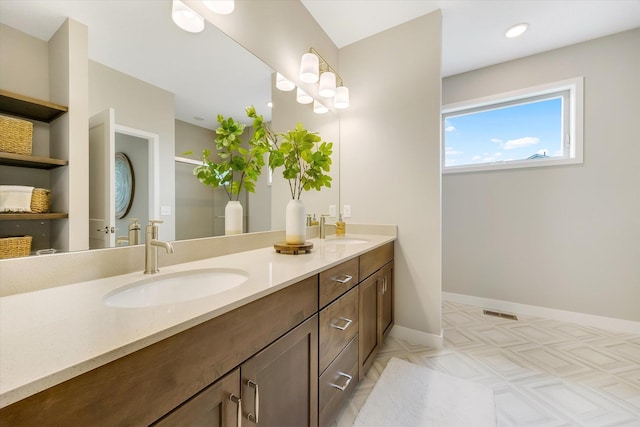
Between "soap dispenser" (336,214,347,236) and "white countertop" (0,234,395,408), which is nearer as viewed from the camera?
"white countertop" (0,234,395,408)

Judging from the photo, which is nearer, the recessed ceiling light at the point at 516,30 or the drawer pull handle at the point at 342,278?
the drawer pull handle at the point at 342,278

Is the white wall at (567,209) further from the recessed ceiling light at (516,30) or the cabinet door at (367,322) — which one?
the cabinet door at (367,322)

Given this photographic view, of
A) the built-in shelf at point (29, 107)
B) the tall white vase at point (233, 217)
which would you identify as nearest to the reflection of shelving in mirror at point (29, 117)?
the built-in shelf at point (29, 107)

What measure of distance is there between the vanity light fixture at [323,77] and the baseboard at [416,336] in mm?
1934

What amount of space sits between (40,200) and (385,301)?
1.84 meters

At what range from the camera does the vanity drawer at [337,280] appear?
1065 mm

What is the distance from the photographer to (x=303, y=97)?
1.94 m

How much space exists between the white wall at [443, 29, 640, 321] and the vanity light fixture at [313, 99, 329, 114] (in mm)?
1631

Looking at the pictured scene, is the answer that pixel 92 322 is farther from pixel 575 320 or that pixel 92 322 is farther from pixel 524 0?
pixel 575 320

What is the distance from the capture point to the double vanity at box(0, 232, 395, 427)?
1.28 feet

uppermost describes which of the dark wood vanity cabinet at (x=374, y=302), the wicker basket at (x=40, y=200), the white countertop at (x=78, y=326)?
the wicker basket at (x=40, y=200)

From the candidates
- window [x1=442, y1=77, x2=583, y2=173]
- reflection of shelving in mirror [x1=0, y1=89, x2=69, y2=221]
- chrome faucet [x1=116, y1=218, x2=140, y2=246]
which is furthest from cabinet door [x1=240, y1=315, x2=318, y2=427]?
window [x1=442, y1=77, x2=583, y2=173]

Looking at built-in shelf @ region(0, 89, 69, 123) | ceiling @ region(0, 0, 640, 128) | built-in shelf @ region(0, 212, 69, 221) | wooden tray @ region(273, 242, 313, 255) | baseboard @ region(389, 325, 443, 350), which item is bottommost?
baseboard @ region(389, 325, 443, 350)

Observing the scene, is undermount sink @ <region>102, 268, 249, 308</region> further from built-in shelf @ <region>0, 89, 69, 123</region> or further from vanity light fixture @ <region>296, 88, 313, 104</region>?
vanity light fixture @ <region>296, 88, 313, 104</region>
